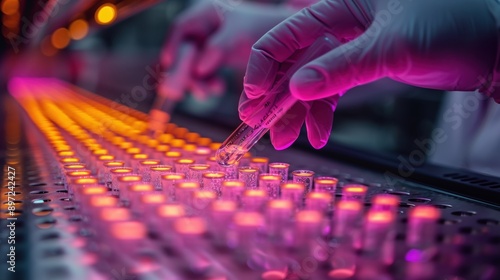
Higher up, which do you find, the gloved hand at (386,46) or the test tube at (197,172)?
the gloved hand at (386,46)

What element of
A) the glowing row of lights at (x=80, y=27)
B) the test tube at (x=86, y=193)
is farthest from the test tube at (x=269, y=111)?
the glowing row of lights at (x=80, y=27)

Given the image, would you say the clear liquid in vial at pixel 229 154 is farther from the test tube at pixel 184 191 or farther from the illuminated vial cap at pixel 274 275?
the illuminated vial cap at pixel 274 275

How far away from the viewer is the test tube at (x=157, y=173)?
979 millimetres

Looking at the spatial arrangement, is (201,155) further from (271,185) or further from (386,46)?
(386,46)

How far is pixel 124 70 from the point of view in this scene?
189 inches

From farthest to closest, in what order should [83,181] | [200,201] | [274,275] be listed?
1. [83,181]
2. [200,201]
3. [274,275]

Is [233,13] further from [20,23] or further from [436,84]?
[436,84]

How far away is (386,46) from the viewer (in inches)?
36.7

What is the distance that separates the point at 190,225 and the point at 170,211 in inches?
2.2

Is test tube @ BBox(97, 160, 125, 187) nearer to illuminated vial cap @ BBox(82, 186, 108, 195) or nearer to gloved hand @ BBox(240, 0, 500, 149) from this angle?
illuminated vial cap @ BBox(82, 186, 108, 195)

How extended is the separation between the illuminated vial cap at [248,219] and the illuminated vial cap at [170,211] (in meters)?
0.08

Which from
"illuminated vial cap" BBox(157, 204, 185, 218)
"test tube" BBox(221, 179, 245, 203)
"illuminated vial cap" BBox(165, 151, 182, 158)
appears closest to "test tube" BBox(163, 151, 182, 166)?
"illuminated vial cap" BBox(165, 151, 182, 158)

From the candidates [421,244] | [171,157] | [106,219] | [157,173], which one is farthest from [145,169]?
[421,244]

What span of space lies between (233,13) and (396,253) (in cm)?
218
